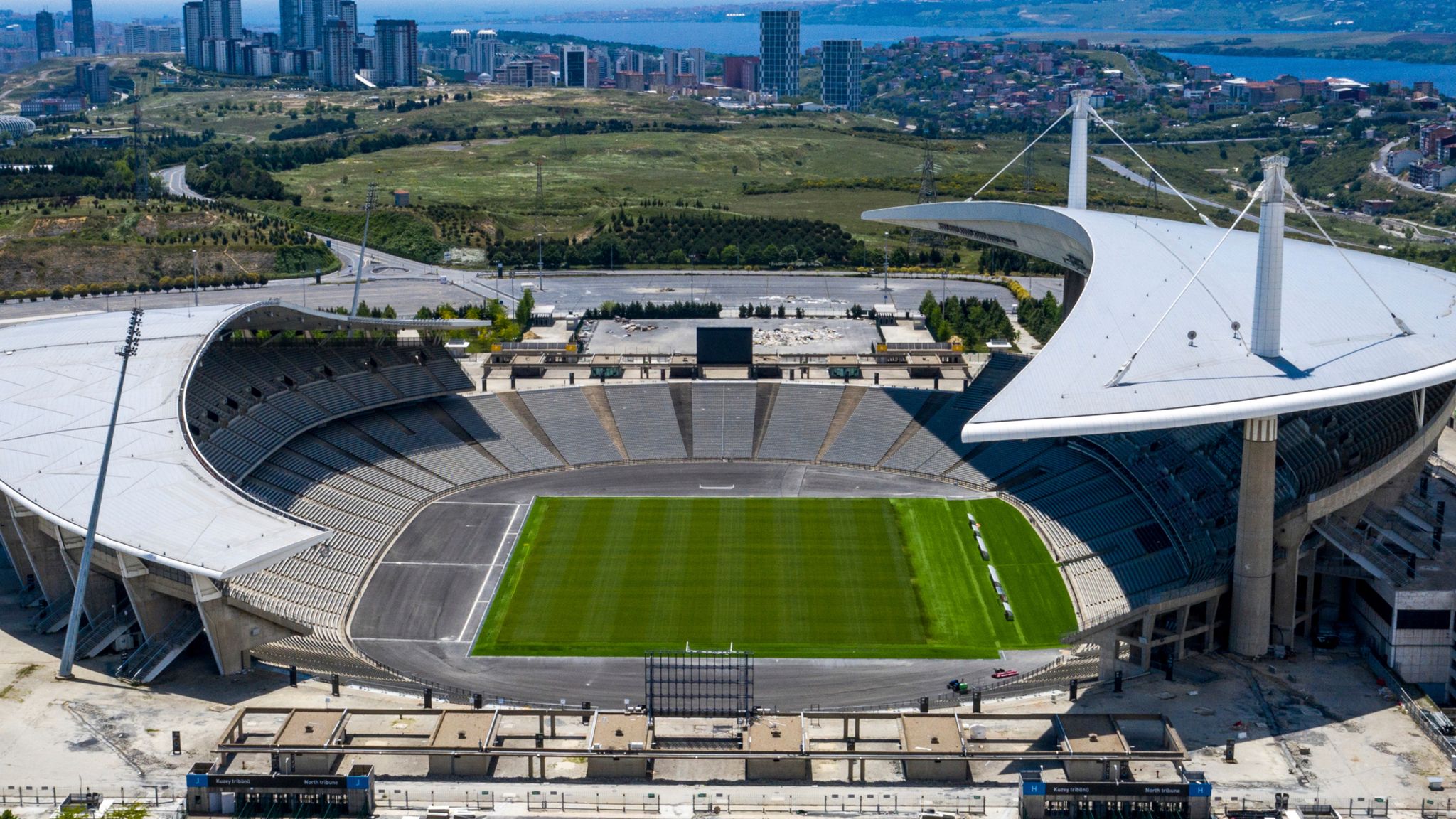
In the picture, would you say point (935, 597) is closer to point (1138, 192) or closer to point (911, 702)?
point (911, 702)

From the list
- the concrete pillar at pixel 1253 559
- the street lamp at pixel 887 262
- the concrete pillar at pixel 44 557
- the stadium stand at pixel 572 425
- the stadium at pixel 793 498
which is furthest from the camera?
the street lamp at pixel 887 262

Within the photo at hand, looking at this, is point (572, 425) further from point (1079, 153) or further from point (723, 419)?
point (1079, 153)

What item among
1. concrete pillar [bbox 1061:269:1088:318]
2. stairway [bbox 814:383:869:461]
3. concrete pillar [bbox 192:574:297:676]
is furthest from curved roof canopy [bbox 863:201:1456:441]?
concrete pillar [bbox 192:574:297:676]

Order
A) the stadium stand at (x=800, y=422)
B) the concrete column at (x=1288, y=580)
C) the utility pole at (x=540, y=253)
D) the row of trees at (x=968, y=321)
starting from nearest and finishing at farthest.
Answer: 1. the concrete column at (x=1288, y=580)
2. the stadium stand at (x=800, y=422)
3. the row of trees at (x=968, y=321)
4. the utility pole at (x=540, y=253)

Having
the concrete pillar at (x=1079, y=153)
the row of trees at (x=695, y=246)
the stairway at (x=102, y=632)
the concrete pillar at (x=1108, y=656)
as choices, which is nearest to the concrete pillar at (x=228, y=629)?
the stairway at (x=102, y=632)

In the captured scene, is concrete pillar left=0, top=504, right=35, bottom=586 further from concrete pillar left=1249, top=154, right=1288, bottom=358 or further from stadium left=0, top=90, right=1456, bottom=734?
concrete pillar left=1249, top=154, right=1288, bottom=358

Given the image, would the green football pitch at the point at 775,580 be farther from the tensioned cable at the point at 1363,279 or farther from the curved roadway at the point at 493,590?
the tensioned cable at the point at 1363,279
